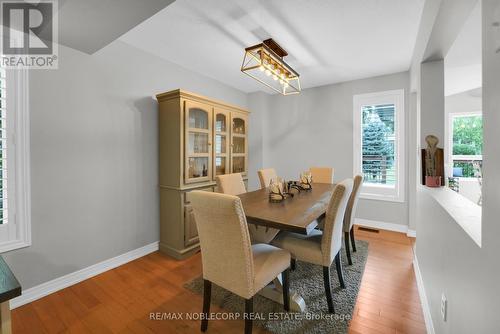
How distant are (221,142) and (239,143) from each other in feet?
1.51

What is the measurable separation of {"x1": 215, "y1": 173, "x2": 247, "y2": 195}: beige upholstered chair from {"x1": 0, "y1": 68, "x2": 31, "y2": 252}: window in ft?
5.38

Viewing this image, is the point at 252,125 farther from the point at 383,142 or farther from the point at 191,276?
the point at 191,276

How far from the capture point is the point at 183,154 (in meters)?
2.63

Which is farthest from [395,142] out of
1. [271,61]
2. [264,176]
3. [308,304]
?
[308,304]

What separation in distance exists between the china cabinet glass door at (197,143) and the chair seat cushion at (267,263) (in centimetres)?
143

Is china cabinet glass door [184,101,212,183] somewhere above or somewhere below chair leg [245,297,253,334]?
above

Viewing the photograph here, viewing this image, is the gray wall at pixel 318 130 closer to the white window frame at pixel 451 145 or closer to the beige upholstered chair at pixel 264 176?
the beige upholstered chair at pixel 264 176

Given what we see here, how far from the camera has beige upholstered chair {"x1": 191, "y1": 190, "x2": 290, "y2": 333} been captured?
1260 millimetres

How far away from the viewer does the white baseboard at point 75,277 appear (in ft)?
6.03

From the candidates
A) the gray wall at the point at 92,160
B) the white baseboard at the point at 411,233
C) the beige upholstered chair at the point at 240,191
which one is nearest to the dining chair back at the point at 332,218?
the beige upholstered chair at the point at 240,191

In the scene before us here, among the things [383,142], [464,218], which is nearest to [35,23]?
[464,218]

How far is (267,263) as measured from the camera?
58.8 inches

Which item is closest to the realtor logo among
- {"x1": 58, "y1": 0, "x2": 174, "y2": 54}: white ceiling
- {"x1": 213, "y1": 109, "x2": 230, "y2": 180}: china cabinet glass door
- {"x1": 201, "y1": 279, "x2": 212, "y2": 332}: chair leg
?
{"x1": 58, "y1": 0, "x2": 174, "y2": 54}: white ceiling

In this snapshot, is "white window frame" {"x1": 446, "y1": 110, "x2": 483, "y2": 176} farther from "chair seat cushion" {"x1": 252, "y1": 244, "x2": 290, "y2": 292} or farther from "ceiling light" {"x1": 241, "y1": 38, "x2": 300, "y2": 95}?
"chair seat cushion" {"x1": 252, "y1": 244, "x2": 290, "y2": 292}
